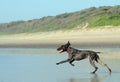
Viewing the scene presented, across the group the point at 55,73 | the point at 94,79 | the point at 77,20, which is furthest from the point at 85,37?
the point at 94,79

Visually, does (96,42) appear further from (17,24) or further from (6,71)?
(17,24)

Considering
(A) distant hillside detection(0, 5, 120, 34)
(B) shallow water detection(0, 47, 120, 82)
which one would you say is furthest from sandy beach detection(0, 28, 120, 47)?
(B) shallow water detection(0, 47, 120, 82)

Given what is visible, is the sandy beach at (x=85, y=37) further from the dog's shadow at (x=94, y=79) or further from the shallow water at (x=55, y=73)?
the dog's shadow at (x=94, y=79)

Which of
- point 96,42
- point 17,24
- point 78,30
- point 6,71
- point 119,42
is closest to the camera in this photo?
point 6,71

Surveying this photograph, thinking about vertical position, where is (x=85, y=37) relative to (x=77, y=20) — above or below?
below

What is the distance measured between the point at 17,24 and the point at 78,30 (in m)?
27.9

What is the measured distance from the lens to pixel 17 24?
71812 millimetres

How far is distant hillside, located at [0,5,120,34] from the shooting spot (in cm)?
4535

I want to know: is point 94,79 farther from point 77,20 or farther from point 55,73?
point 77,20

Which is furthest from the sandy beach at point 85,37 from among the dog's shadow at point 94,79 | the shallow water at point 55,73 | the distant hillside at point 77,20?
the dog's shadow at point 94,79

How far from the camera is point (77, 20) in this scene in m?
52.3

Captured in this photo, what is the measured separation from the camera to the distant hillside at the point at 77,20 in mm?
→ 45347

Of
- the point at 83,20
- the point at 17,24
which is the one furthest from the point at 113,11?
the point at 17,24

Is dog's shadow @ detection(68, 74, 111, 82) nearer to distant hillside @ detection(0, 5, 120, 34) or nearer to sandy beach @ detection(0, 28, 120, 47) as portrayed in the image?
sandy beach @ detection(0, 28, 120, 47)
